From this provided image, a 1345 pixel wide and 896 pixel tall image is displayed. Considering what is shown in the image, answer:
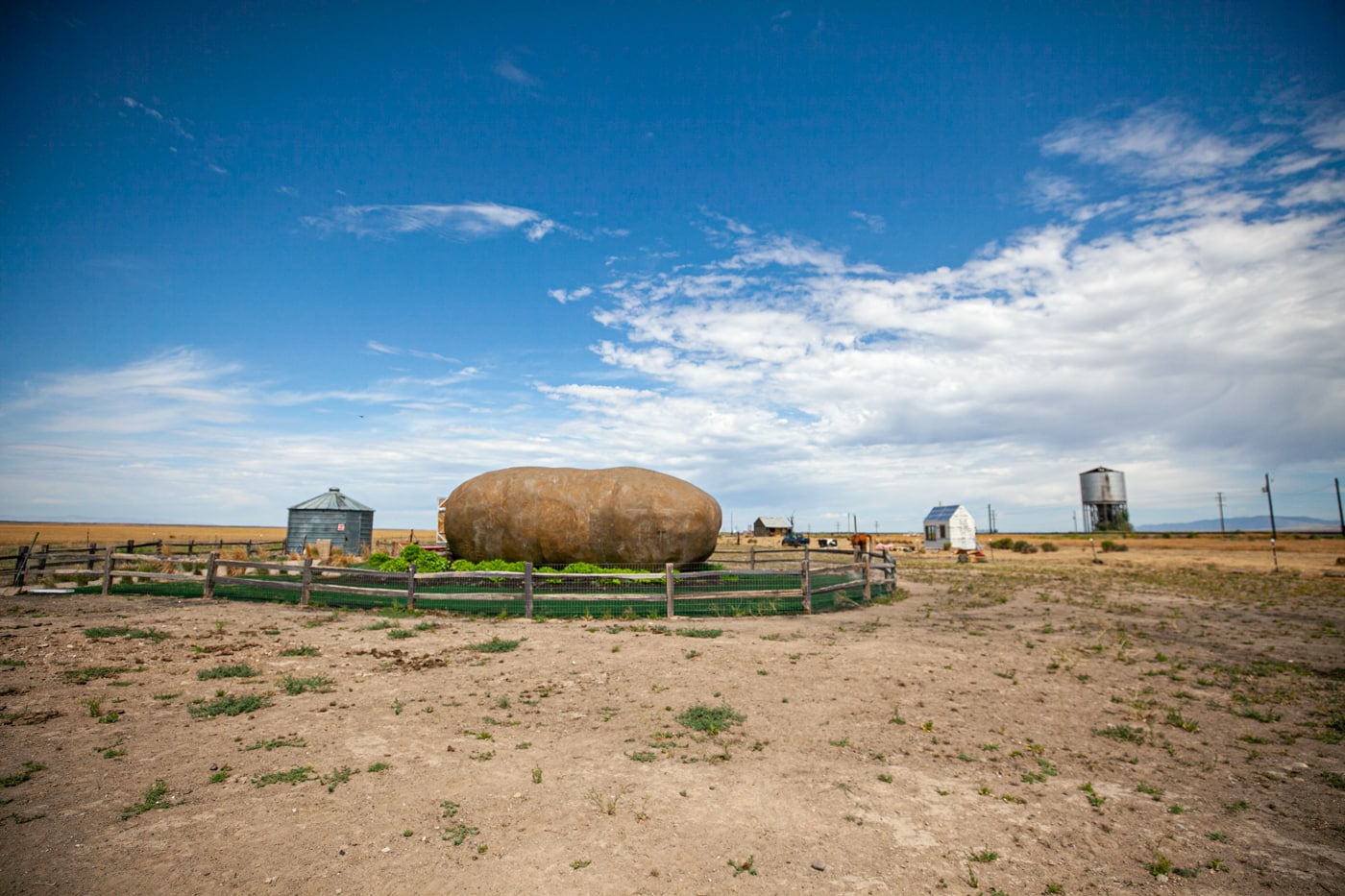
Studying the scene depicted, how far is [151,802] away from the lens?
532 cm

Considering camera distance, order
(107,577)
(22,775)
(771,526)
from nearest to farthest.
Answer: (22,775) < (107,577) < (771,526)

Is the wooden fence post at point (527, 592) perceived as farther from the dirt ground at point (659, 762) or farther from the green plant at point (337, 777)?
the green plant at point (337, 777)

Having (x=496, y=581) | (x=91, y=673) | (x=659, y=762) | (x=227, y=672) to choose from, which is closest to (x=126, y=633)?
(x=91, y=673)

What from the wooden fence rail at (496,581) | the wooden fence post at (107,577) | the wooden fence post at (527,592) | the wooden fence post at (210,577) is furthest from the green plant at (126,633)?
the wooden fence post at (107,577)

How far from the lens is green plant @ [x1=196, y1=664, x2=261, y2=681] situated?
902 centimetres

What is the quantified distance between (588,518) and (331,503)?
71.1 feet

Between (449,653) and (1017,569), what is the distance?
2828cm

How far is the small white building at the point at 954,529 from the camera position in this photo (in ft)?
160

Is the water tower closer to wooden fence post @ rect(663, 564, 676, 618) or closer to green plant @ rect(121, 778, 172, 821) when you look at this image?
wooden fence post @ rect(663, 564, 676, 618)

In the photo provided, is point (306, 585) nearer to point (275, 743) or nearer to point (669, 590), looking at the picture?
point (669, 590)

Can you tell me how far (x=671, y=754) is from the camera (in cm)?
672

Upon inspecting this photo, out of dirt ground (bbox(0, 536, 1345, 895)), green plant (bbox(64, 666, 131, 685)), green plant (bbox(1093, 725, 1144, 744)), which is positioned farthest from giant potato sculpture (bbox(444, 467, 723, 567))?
green plant (bbox(1093, 725, 1144, 744))

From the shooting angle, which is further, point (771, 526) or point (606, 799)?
point (771, 526)

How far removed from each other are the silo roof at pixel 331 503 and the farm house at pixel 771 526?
5870cm
